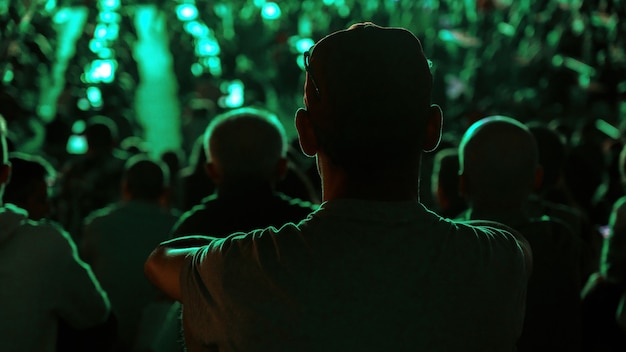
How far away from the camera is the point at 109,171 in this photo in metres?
7.28

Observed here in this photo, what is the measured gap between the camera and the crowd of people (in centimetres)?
190

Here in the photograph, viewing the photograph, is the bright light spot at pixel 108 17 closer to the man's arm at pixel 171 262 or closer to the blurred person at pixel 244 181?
the blurred person at pixel 244 181

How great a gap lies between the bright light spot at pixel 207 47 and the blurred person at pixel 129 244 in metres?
13.5

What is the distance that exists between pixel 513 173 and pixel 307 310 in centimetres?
171

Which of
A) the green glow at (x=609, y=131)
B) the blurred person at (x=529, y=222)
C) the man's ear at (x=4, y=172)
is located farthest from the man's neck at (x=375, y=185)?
the green glow at (x=609, y=131)

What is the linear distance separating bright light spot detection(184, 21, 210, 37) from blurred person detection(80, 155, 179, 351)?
14.1 meters

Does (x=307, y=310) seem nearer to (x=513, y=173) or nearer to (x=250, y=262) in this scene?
(x=250, y=262)

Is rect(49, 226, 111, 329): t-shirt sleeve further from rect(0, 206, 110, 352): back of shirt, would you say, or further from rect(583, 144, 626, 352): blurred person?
rect(583, 144, 626, 352): blurred person

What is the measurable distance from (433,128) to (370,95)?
0.17m

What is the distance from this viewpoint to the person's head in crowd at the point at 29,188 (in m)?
3.91

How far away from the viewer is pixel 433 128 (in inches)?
79.7

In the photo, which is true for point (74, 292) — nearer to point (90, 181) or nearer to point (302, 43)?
point (90, 181)

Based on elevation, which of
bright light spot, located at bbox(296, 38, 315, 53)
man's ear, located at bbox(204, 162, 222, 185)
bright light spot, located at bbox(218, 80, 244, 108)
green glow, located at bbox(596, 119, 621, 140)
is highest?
man's ear, located at bbox(204, 162, 222, 185)

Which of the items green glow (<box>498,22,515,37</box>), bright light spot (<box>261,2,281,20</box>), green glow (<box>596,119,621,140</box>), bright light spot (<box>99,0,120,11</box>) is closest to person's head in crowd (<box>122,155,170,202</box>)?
green glow (<box>596,119,621,140</box>)
